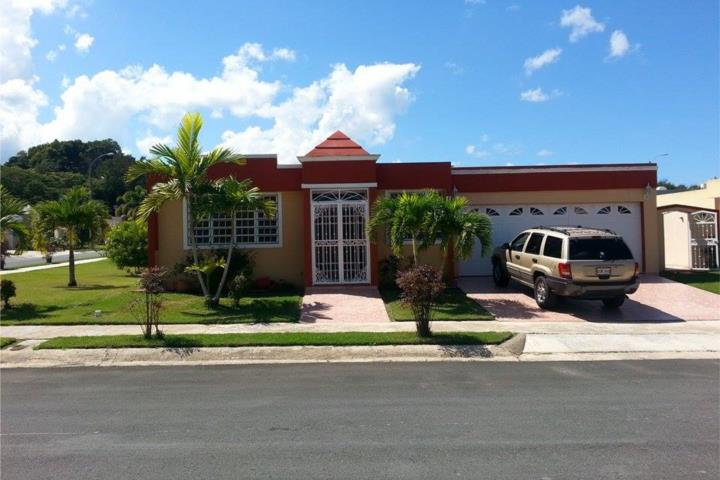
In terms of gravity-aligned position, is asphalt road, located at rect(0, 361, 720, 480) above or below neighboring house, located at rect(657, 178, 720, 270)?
below

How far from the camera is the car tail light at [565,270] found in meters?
11.5

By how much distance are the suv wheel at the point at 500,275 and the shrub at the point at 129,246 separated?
520 inches

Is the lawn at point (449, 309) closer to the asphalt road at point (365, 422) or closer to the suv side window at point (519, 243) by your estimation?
the suv side window at point (519, 243)

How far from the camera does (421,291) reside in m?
9.40

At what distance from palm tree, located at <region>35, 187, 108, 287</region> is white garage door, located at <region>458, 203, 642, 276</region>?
13.0m

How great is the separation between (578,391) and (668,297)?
861 cm

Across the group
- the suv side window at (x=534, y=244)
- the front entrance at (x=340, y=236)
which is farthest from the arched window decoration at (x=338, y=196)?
the suv side window at (x=534, y=244)

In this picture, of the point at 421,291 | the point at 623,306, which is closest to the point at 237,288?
the point at 421,291

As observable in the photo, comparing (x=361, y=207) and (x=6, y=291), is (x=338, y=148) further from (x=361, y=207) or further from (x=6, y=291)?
(x=6, y=291)

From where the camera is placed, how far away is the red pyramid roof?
617 inches

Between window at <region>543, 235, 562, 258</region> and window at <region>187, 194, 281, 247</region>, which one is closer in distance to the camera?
window at <region>543, 235, 562, 258</region>

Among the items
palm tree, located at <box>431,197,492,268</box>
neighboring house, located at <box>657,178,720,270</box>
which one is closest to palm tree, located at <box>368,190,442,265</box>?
palm tree, located at <box>431,197,492,268</box>

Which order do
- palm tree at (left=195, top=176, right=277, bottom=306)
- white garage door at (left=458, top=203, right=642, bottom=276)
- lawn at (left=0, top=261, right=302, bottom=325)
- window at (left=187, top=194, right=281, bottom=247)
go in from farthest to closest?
1. white garage door at (left=458, top=203, right=642, bottom=276)
2. window at (left=187, top=194, right=281, bottom=247)
3. palm tree at (left=195, top=176, right=277, bottom=306)
4. lawn at (left=0, top=261, right=302, bottom=325)

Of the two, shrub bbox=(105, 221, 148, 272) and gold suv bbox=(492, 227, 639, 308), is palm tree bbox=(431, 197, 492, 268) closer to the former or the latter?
gold suv bbox=(492, 227, 639, 308)
